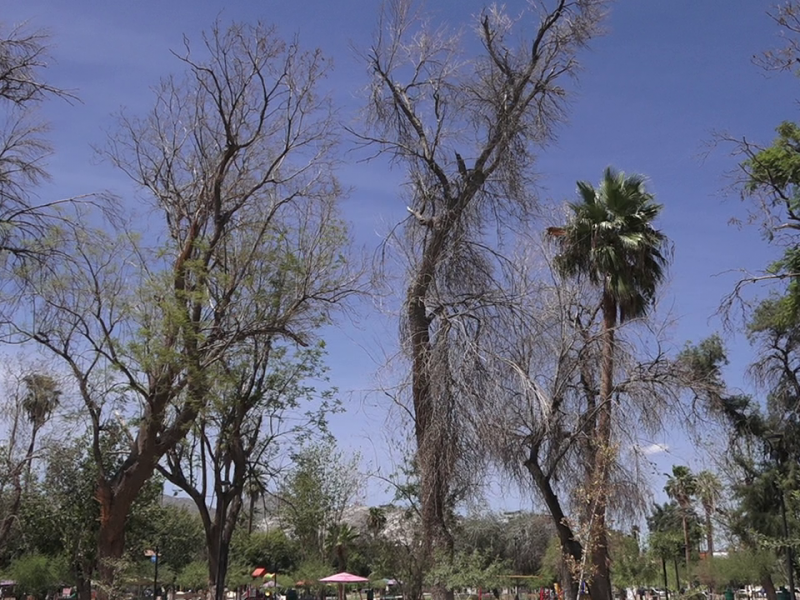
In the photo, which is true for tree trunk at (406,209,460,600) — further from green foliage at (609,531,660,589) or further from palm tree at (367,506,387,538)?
palm tree at (367,506,387,538)

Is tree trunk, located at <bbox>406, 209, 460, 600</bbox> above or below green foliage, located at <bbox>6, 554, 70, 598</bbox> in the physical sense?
above

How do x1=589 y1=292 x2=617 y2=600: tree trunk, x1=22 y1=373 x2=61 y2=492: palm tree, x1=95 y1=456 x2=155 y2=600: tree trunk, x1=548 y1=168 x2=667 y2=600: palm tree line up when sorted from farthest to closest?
x1=22 y1=373 x2=61 y2=492: palm tree < x1=548 y1=168 x2=667 y2=600: palm tree < x1=95 y1=456 x2=155 y2=600: tree trunk < x1=589 y1=292 x2=617 y2=600: tree trunk

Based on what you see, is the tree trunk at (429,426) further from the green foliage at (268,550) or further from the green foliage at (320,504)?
the green foliage at (268,550)

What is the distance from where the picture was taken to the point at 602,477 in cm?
1259

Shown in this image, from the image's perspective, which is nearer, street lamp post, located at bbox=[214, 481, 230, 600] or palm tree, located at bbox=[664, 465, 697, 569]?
street lamp post, located at bbox=[214, 481, 230, 600]

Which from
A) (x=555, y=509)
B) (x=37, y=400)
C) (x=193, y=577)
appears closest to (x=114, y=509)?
(x=555, y=509)

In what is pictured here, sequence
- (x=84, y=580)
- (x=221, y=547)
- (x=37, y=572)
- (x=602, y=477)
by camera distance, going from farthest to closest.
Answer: (x=37, y=572)
(x=84, y=580)
(x=221, y=547)
(x=602, y=477)

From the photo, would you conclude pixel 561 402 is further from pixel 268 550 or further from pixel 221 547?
pixel 268 550

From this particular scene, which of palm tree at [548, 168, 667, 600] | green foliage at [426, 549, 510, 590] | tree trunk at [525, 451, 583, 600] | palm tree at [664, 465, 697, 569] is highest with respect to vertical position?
palm tree at [548, 168, 667, 600]

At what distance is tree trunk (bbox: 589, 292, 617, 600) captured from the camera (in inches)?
488

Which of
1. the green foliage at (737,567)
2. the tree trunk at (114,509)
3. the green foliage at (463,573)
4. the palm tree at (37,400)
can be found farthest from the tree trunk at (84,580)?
the green foliage at (737,567)

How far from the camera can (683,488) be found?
53.0 metres

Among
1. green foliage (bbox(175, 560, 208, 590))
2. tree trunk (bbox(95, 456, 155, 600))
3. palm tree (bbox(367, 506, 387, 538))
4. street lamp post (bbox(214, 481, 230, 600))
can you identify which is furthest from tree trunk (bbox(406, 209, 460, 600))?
green foliage (bbox(175, 560, 208, 590))

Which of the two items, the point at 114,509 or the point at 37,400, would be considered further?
the point at 37,400
